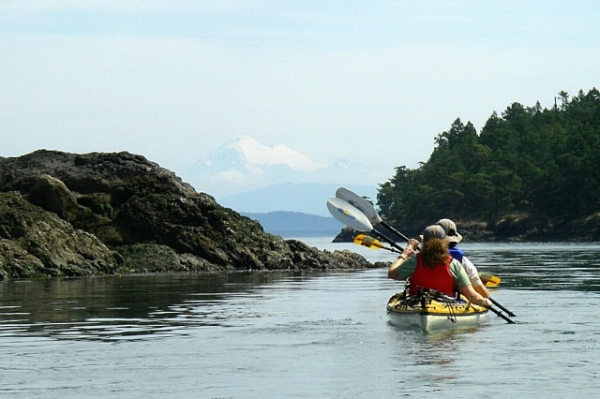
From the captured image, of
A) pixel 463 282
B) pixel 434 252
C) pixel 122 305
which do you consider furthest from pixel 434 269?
pixel 122 305

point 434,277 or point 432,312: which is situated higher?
point 434,277

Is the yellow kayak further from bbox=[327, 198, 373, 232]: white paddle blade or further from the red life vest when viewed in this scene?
bbox=[327, 198, 373, 232]: white paddle blade

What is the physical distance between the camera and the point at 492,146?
7736 inches

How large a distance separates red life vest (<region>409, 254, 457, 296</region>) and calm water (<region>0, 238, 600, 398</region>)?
94cm

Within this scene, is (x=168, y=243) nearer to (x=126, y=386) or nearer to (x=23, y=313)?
(x=23, y=313)

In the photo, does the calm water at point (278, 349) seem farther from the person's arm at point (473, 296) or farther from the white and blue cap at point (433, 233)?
the white and blue cap at point (433, 233)

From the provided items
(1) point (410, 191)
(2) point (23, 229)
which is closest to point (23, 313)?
(2) point (23, 229)

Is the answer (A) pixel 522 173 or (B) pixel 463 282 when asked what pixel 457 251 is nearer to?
(B) pixel 463 282

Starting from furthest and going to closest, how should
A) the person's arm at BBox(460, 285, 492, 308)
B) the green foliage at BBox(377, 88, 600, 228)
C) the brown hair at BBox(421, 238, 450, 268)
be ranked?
the green foliage at BBox(377, 88, 600, 228) → the person's arm at BBox(460, 285, 492, 308) → the brown hair at BBox(421, 238, 450, 268)

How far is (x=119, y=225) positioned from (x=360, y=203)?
2420cm

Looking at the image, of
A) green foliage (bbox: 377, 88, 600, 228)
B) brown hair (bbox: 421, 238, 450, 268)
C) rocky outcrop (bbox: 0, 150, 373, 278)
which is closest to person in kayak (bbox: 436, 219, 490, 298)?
brown hair (bbox: 421, 238, 450, 268)

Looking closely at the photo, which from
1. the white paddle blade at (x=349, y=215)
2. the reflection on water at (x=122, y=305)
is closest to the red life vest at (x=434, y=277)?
the reflection on water at (x=122, y=305)

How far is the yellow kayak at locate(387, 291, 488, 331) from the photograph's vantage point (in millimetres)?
21062

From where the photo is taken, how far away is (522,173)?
166500 millimetres
